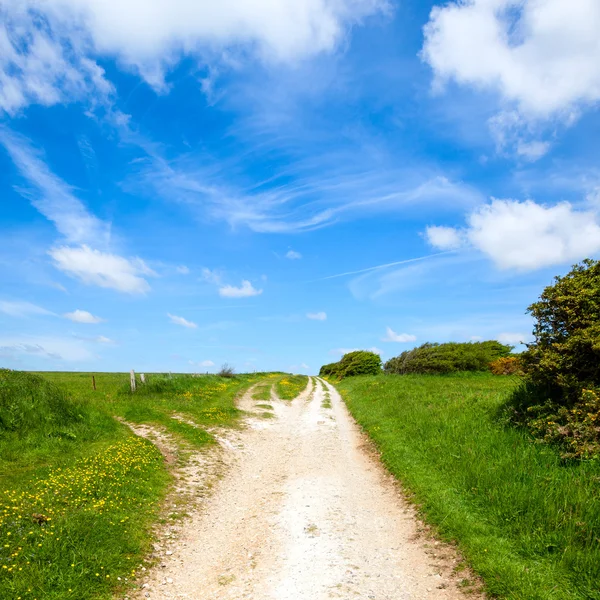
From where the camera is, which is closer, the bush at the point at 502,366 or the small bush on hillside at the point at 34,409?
the small bush on hillside at the point at 34,409

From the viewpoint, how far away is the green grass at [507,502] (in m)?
6.82

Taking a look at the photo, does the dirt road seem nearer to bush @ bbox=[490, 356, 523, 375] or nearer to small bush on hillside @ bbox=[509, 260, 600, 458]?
small bush on hillside @ bbox=[509, 260, 600, 458]

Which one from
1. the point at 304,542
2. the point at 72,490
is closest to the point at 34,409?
the point at 72,490

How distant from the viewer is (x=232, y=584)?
7363mm

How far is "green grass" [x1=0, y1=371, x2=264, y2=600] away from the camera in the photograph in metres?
7.11

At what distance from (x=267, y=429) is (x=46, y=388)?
1056cm

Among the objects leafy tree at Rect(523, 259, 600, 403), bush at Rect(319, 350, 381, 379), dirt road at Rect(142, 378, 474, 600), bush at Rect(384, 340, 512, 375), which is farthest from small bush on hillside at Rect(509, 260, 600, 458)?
bush at Rect(319, 350, 381, 379)

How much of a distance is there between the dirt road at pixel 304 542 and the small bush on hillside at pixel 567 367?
487cm

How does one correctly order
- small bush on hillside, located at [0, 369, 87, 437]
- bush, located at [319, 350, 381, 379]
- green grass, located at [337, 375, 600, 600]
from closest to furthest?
green grass, located at [337, 375, 600, 600] → small bush on hillside, located at [0, 369, 87, 437] → bush, located at [319, 350, 381, 379]

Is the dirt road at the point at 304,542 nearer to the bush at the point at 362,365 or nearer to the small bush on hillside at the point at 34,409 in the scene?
the small bush on hillside at the point at 34,409

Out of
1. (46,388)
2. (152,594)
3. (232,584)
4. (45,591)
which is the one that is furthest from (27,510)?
(46,388)

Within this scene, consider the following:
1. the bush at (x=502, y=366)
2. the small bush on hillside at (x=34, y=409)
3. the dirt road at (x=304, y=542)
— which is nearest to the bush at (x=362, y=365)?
the bush at (x=502, y=366)

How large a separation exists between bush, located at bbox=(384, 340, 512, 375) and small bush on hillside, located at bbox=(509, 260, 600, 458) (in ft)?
103

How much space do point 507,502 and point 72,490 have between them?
1049 cm
